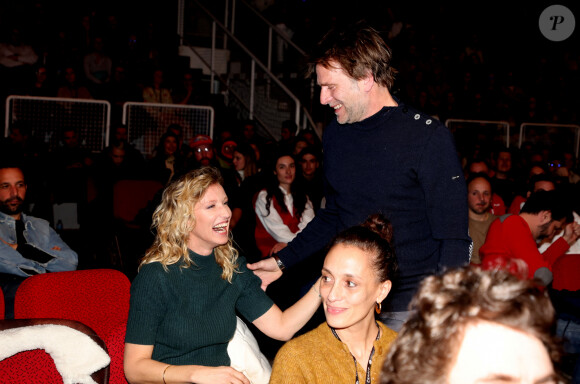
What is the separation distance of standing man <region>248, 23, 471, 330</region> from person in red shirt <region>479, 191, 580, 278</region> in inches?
51.1

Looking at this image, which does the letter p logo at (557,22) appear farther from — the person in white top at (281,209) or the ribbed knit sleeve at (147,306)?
the ribbed knit sleeve at (147,306)

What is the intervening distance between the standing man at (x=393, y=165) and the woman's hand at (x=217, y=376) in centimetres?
59

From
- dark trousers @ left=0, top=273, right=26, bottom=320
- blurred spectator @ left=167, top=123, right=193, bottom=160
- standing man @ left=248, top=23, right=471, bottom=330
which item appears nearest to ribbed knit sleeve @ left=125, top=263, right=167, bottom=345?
standing man @ left=248, top=23, right=471, bottom=330

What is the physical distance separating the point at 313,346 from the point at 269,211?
11.6 feet

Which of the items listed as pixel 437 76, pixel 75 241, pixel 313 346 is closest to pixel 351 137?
pixel 313 346

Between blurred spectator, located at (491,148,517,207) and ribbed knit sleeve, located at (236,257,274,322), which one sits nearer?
ribbed knit sleeve, located at (236,257,274,322)

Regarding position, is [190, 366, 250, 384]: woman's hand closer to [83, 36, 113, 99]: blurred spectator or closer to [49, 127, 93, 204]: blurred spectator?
[49, 127, 93, 204]: blurred spectator

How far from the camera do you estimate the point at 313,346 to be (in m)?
1.85

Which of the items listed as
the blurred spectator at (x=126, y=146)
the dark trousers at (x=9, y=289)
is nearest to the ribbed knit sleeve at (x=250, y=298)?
the dark trousers at (x=9, y=289)

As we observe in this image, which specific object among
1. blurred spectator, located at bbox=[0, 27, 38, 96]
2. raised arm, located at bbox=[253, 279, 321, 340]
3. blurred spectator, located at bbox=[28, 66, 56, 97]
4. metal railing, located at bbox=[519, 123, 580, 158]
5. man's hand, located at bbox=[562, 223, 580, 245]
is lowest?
raised arm, located at bbox=[253, 279, 321, 340]

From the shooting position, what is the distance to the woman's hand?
1872mm

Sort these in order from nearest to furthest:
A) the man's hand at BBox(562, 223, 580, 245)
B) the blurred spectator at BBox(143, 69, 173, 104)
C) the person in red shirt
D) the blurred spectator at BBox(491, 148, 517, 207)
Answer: the person in red shirt
the man's hand at BBox(562, 223, 580, 245)
the blurred spectator at BBox(491, 148, 517, 207)
the blurred spectator at BBox(143, 69, 173, 104)

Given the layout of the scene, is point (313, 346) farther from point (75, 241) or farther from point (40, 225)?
point (75, 241)

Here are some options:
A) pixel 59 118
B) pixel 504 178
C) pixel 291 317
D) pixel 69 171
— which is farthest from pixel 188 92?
pixel 291 317
